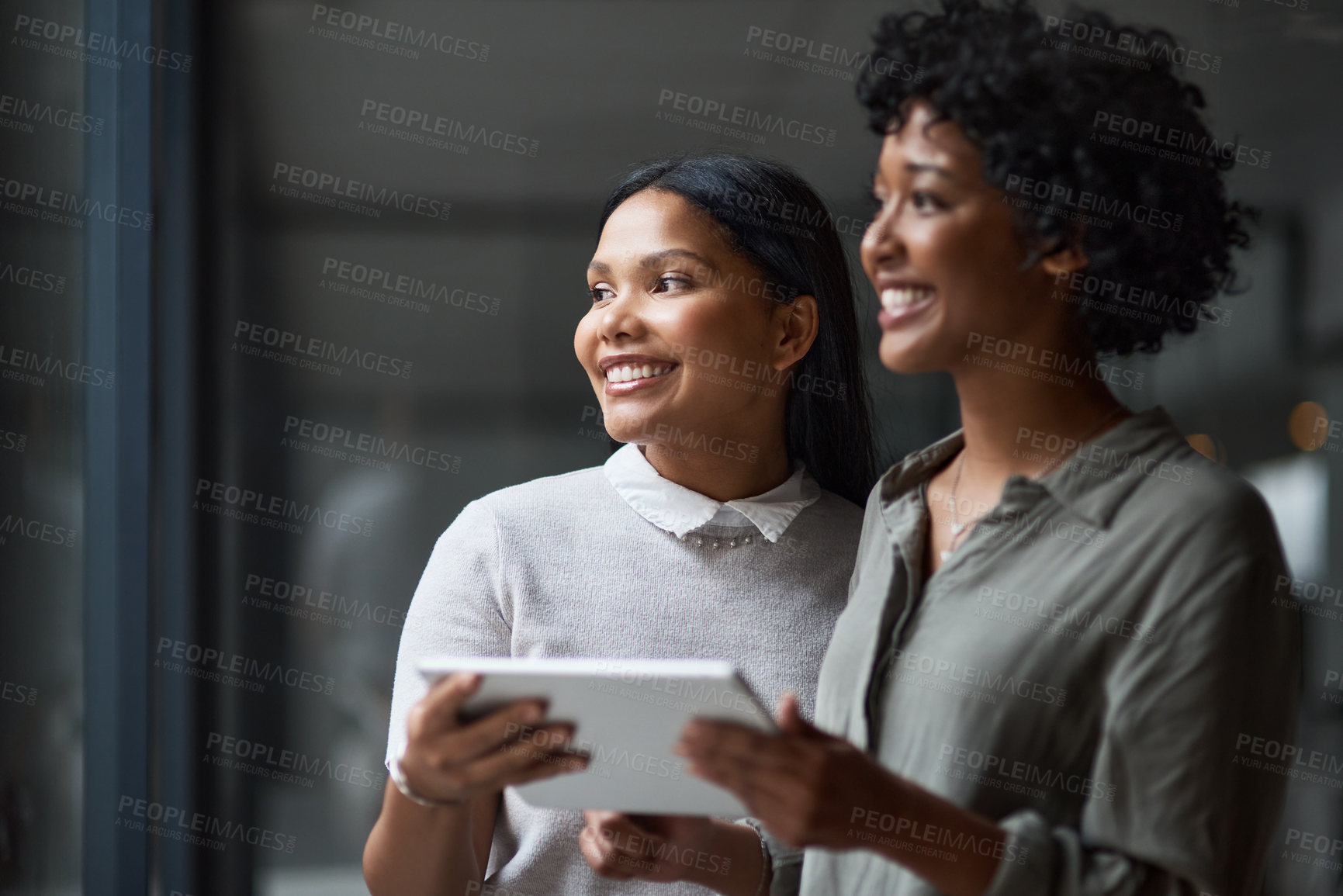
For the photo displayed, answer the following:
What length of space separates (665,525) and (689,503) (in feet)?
0.15

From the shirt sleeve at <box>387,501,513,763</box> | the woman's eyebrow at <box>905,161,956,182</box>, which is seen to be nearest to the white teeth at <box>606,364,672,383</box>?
the shirt sleeve at <box>387,501,513,763</box>

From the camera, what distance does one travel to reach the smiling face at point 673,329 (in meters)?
1.57

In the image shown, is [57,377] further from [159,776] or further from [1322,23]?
[1322,23]

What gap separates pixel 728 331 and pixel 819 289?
20cm

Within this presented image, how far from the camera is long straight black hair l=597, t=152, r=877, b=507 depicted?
163 cm

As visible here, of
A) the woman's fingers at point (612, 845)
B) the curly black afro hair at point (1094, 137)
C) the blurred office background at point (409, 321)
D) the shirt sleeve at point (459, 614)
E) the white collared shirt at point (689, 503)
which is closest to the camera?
the curly black afro hair at point (1094, 137)

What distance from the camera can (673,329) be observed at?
1.56 m

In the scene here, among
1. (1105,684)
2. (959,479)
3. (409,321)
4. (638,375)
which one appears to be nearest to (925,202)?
(959,479)

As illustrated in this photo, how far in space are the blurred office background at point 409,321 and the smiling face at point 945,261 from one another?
1534 mm

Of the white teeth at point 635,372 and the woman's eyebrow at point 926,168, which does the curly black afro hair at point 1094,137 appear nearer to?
the woman's eyebrow at point 926,168

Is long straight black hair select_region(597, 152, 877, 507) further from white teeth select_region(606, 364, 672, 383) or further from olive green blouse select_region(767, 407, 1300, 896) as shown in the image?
olive green blouse select_region(767, 407, 1300, 896)

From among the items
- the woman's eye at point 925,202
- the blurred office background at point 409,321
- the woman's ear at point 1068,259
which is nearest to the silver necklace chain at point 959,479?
the woman's ear at point 1068,259

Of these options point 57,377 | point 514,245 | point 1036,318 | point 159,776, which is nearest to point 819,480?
point 1036,318

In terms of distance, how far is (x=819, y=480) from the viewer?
70.6 inches
